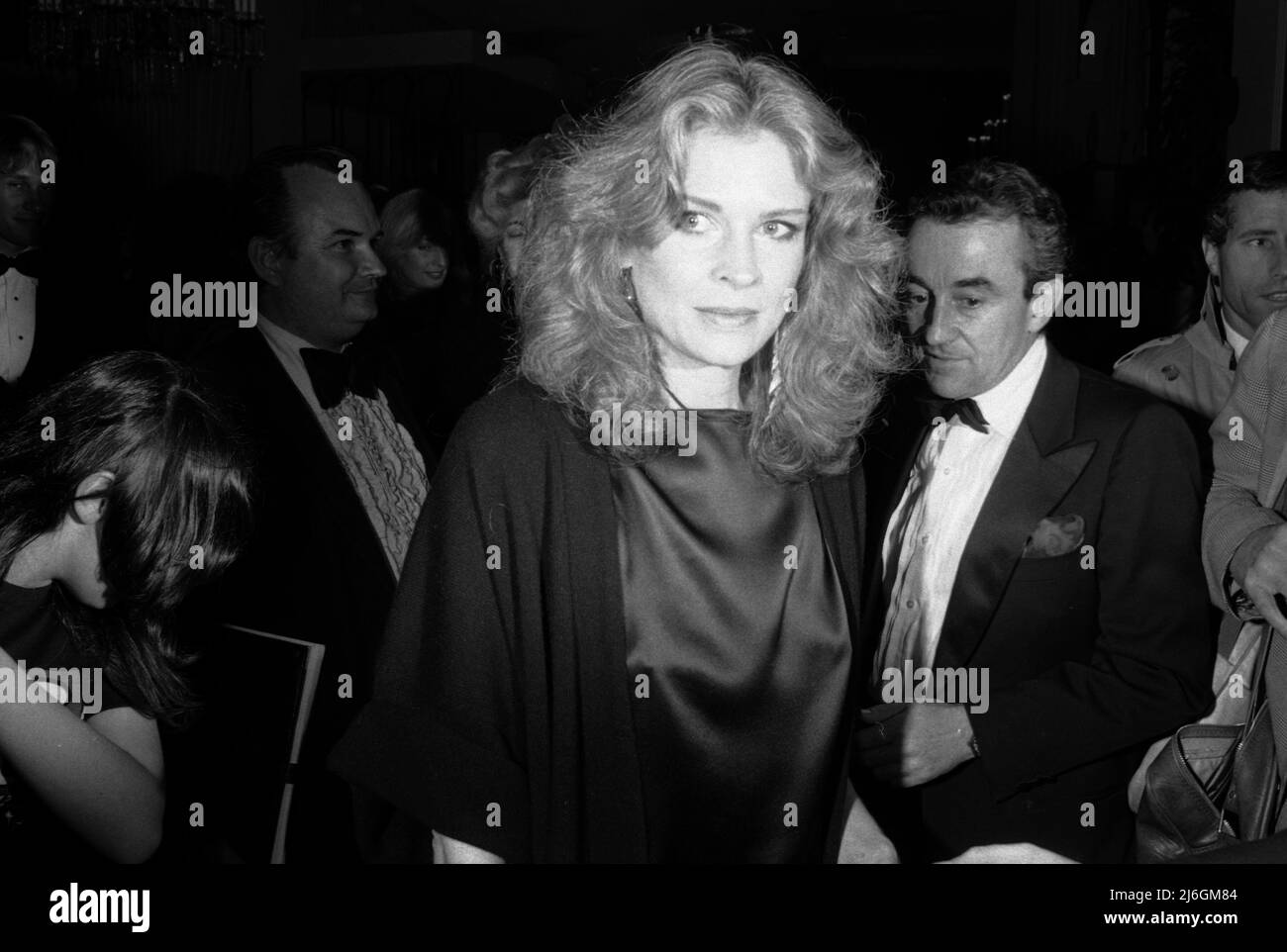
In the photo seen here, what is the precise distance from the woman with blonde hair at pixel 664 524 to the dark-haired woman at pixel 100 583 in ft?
1.76

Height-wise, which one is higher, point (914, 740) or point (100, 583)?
point (100, 583)

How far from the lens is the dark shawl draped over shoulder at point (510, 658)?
81.4 inches

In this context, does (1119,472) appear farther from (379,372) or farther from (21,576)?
(21,576)

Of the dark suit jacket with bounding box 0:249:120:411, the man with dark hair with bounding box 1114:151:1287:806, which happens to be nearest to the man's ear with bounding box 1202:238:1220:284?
the man with dark hair with bounding box 1114:151:1287:806

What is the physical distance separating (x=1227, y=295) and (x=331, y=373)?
5.87ft

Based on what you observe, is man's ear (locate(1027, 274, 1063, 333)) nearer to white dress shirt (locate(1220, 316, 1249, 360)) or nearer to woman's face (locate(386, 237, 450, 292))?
white dress shirt (locate(1220, 316, 1249, 360))

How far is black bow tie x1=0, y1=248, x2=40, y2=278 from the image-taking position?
2.62 meters

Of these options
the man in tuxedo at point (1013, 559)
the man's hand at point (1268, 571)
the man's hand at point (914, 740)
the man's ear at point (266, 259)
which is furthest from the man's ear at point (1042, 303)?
the man's ear at point (266, 259)

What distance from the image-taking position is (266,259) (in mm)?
2537

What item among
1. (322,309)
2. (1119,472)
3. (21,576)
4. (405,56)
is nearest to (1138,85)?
(1119,472)

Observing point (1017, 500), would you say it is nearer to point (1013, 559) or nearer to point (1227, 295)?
point (1013, 559)

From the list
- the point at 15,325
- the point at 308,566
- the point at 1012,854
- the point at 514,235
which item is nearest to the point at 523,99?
the point at 514,235

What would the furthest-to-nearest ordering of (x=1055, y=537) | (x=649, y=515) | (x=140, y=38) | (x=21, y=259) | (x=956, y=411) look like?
(x=140, y=38)
(x=21, y=259)
(x=956, y=411)
(x=1055, y=537)
(x=649, y=515)

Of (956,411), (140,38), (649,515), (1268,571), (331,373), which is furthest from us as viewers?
(140,38)
